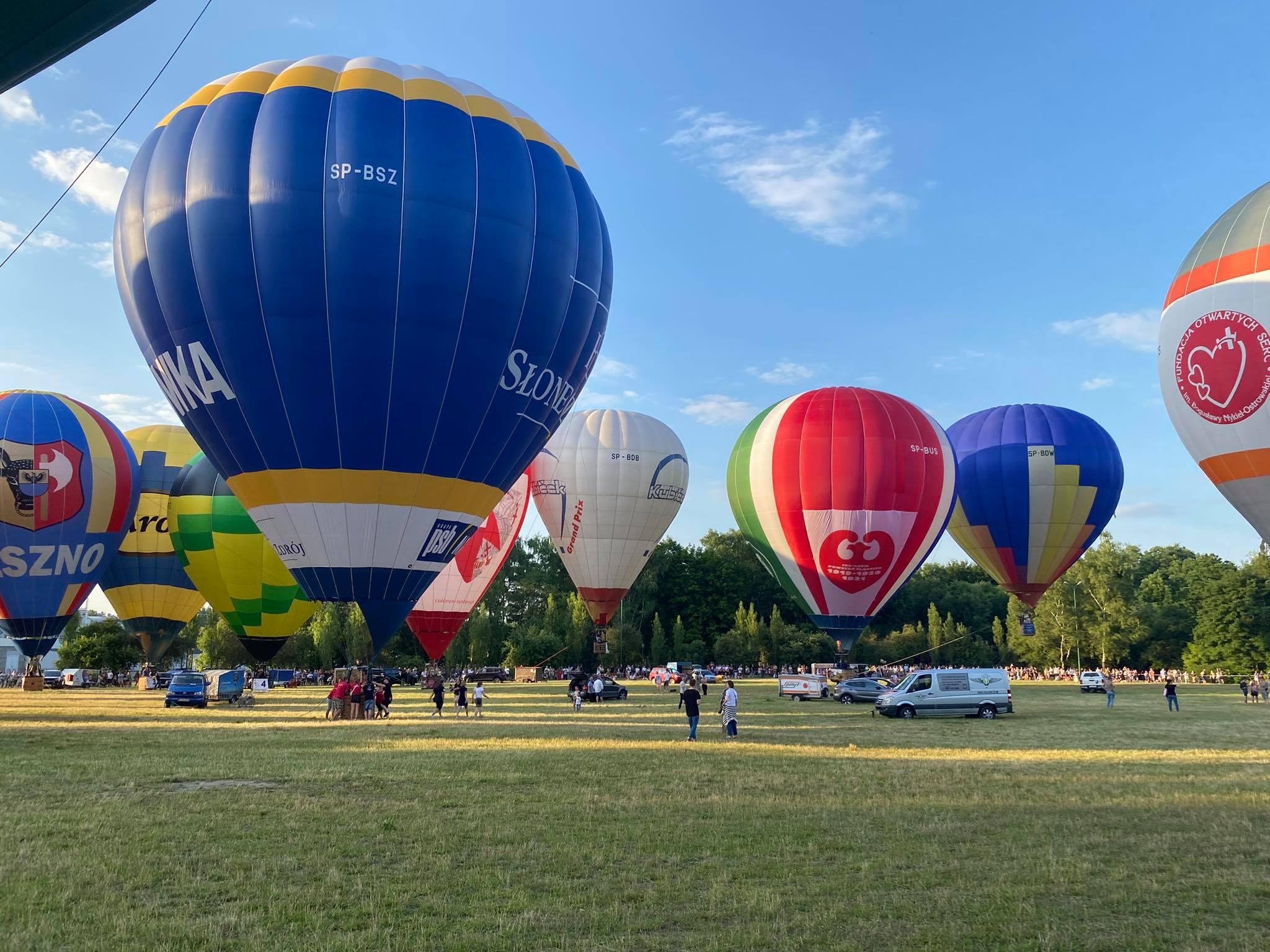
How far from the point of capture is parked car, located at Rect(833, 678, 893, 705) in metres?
34.2

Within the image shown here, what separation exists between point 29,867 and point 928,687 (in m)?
23.0

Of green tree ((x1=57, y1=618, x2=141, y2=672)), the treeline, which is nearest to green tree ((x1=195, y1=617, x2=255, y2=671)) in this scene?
the treeline

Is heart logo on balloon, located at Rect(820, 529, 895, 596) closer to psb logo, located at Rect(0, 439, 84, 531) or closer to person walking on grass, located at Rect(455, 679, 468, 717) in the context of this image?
person walking on grass, located at Rect(455, 679, 468, 717)

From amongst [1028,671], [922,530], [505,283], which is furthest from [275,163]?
[1028,671]

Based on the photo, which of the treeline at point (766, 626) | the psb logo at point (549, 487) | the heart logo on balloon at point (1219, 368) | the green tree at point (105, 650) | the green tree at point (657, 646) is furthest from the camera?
the green tree at point (657, 646)

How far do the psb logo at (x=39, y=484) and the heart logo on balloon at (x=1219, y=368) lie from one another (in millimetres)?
36048

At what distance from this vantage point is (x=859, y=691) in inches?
1351

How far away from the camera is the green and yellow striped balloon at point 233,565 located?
3469 centimetres

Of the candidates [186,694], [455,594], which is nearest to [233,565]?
[186,694]

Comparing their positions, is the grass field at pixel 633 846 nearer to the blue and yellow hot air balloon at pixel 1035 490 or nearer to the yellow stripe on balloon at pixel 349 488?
the yellow stripe on balloon at pixel 349 488

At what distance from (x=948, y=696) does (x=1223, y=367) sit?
11877 mm

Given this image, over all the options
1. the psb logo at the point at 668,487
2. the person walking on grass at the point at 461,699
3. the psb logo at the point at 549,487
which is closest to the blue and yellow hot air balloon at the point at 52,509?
the person walking on grass at the point at 461,699

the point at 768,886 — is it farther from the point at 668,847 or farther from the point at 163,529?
the point at 163,529

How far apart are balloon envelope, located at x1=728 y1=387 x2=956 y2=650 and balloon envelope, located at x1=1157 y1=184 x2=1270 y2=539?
835 cm
